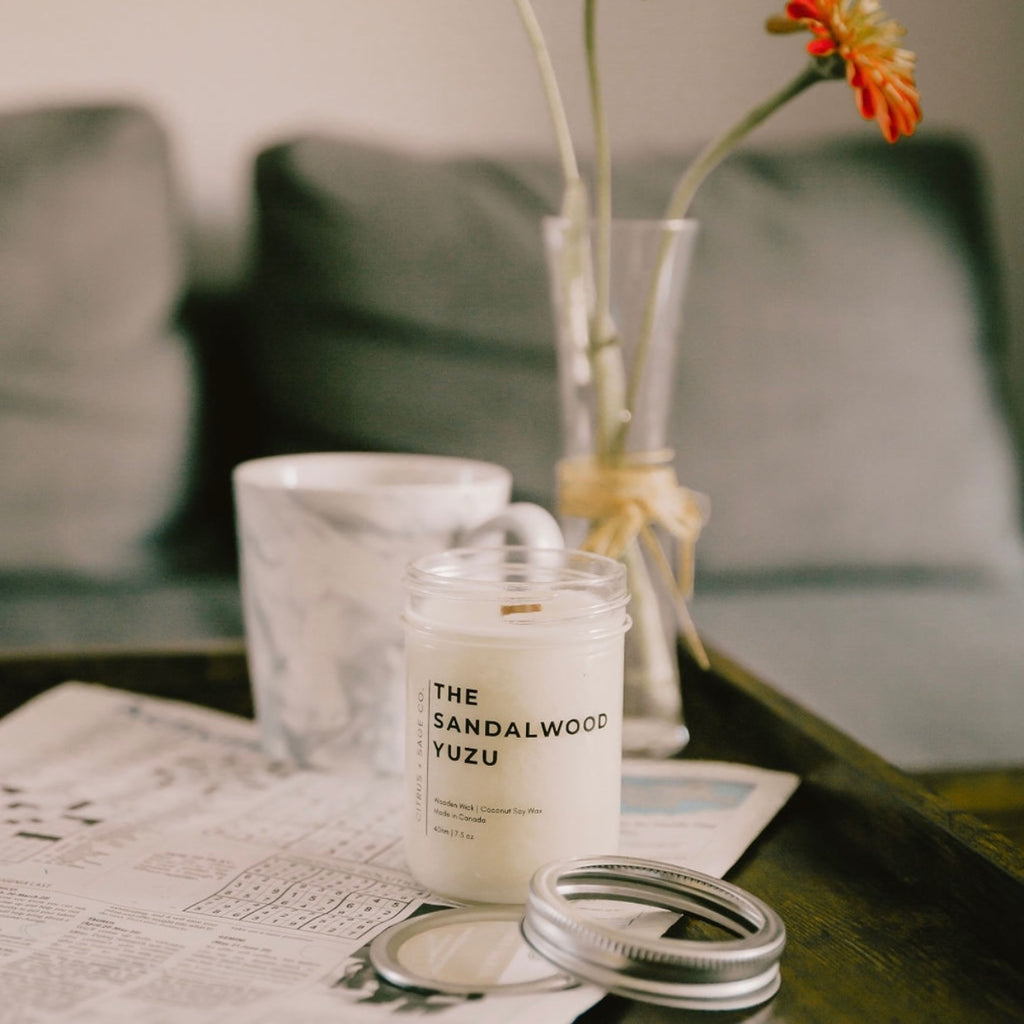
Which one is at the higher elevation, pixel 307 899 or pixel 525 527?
pixel 525 527

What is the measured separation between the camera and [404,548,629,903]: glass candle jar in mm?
409

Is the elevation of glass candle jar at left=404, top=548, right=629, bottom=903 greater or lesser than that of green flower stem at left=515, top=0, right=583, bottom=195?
lesser

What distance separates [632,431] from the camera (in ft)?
1.99

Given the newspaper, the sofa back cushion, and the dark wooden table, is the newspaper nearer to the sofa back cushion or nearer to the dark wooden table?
the dark wooden table

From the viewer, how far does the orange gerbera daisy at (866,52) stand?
1.62 feet

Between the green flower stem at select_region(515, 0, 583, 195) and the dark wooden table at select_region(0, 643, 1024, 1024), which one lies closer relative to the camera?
the dark wooden table at select_region(0, 643, 1024, 1024)

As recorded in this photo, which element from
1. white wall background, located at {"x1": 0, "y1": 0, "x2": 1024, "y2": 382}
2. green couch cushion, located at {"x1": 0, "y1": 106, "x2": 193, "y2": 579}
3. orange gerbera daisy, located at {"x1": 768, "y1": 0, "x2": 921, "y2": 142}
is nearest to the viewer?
orange gerbera daisy, located at {"x1": 768, "y1": 0, "x2": 921, "y2": 142}

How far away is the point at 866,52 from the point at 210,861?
1.37 feet

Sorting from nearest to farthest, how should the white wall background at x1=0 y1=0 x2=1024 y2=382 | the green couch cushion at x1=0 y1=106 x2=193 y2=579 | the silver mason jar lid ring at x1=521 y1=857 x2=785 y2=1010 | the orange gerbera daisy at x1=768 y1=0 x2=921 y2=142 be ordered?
the silver mason jar lid ring at x1=521 y1=857 x2=785 y2=1010
the orange gerbera daisy at x1=768 y1=0 x2=921 y2=142
the green couch cushion at x1=0 y1=106 x2=193 y2=579
the white wall background at x1=0 y1=0 x2=1024 y2=382

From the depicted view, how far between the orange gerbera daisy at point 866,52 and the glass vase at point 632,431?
0.37 feet

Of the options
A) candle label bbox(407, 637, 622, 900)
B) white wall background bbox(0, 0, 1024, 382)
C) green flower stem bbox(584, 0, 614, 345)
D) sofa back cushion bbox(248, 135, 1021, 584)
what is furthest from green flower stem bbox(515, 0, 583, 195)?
white wall background bbox(0, 0, 1024, 382)

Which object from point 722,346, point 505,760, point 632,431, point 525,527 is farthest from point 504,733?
point 722,346

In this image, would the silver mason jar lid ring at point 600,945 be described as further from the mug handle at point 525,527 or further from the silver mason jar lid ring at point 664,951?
the mug handle at point 525,527

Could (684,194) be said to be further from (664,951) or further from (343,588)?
(664,951)
